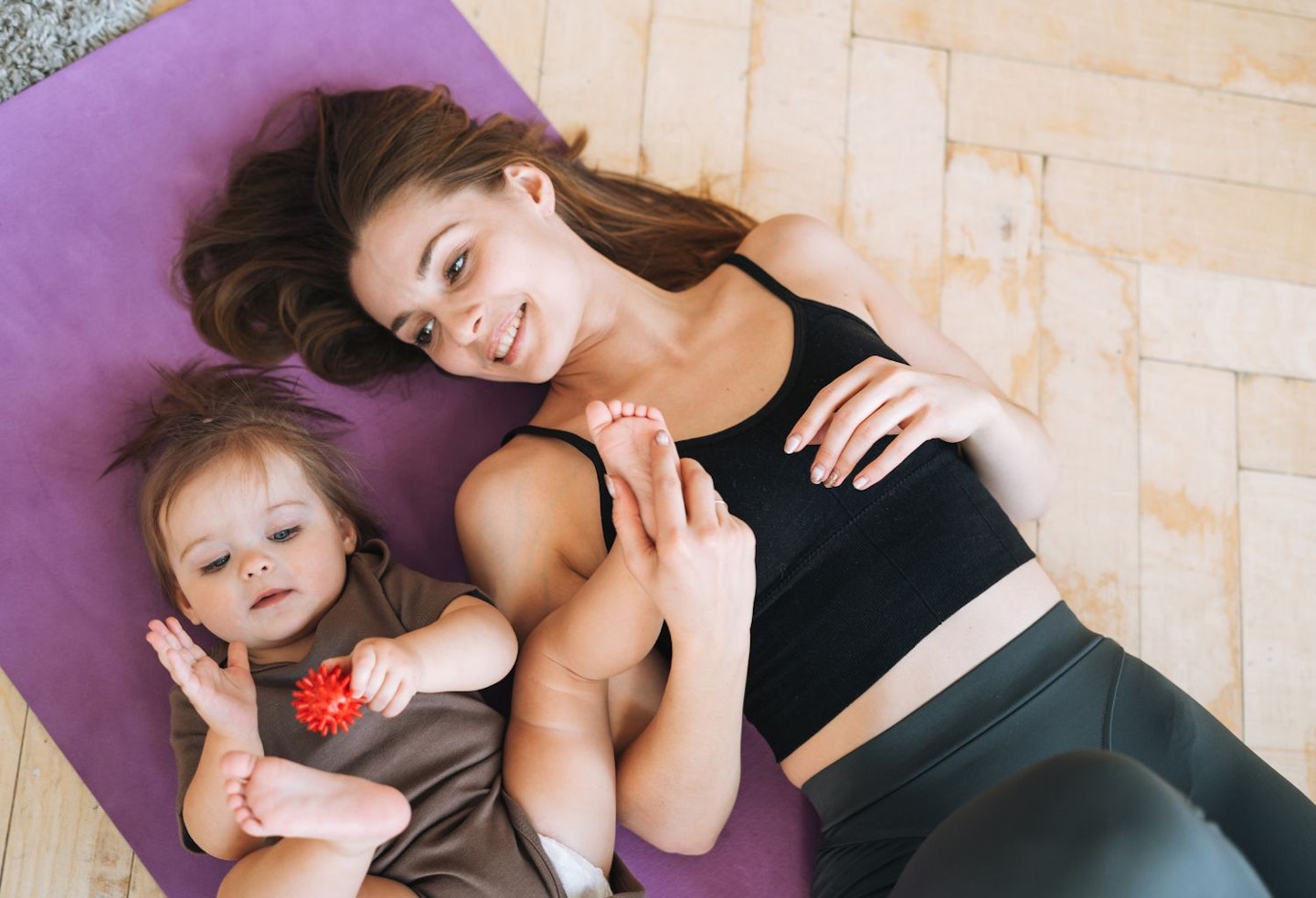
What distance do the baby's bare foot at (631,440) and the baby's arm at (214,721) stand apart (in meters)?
0.51

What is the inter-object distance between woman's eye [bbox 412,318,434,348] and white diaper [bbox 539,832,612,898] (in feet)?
2.25

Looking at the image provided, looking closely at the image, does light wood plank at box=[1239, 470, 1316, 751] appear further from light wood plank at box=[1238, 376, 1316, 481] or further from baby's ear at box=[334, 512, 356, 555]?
baby's ear at box=[334, 512, 356, 555]

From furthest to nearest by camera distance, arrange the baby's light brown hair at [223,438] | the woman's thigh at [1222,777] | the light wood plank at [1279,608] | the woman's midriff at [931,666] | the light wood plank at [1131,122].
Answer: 1. the light wood plank at [1131,122]
2. the light wood plank at [1279,608]
3. the baby's light brown hair at [223,438]
4. the woman's midriff at [931,666]
5. the woman's thigh at [1222,777]

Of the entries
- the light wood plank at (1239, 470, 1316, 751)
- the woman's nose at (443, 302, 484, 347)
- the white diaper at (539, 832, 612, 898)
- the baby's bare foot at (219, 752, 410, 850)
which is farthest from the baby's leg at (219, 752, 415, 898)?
the light wood plank at (1239, 470, 1316, 751)

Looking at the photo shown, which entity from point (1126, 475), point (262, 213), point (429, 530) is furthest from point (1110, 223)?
point (262, 213)

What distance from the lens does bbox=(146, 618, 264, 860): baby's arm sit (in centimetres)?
122

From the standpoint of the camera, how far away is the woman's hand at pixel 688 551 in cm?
120

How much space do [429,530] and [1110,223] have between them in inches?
51.9

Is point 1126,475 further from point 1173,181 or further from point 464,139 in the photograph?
point 464,139

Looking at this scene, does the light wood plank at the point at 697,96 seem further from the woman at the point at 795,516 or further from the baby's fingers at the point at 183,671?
the baby's fingers at the point at 183,671

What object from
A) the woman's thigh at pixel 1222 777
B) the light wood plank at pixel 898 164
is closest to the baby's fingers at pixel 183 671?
the woman's thigh at pixel 1222 777

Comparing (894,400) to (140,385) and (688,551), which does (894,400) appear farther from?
(140,385)

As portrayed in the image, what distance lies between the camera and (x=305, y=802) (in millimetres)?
1123

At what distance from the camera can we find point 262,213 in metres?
1.70
